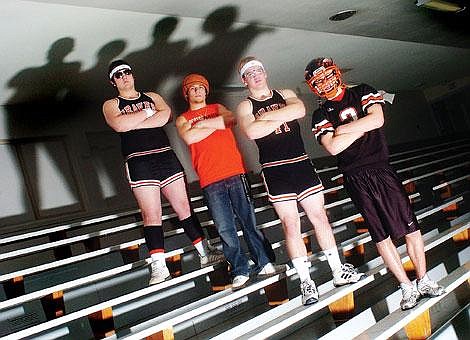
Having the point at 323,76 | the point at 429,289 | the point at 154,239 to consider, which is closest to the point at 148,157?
the point at 154,239

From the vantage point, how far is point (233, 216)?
3000mm

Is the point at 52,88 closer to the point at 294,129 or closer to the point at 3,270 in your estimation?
the point at 3,270

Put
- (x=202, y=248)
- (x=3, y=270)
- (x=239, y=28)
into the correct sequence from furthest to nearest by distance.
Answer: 1. (x=239, y=28)
2. (x=3, y=270)
3. (x=202, y=248)

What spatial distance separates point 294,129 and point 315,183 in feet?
1.16

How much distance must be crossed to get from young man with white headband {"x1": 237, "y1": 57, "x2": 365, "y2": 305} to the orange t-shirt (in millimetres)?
241

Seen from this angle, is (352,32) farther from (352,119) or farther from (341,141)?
(341,141)

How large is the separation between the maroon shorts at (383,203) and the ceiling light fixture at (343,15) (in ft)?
9.33

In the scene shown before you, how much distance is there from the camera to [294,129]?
2.91 meters

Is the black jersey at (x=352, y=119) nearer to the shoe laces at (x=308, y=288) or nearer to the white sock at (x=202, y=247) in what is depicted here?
the shoe laces at (x=308, y=288)

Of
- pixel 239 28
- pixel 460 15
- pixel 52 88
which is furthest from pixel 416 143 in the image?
pixel 52 88

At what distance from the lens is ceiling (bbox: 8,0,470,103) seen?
405cm

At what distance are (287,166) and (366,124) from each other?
1.66 ft

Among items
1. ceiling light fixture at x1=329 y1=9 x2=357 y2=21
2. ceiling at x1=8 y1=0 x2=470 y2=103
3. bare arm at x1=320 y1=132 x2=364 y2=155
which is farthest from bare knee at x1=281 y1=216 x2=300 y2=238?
ceiling light fixture at x1=329 y1=9 x2=357 y2=21

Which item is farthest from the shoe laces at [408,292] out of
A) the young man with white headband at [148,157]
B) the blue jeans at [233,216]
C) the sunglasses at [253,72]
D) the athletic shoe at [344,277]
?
the sunglasses at [253,72]
